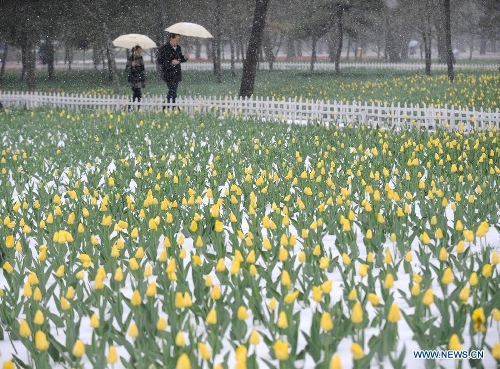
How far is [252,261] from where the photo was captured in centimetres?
355

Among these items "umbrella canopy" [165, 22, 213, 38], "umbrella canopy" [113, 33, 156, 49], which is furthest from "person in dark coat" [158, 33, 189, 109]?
"umbrella canopy" [113, 33, 156, 49]

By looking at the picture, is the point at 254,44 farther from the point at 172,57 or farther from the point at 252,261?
the point at 252,261

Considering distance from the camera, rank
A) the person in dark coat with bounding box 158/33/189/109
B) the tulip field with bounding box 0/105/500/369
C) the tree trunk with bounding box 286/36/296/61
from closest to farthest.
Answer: the tulip field with bounding box 0/105/500/369, the person in dark coat with bounding box 158/33/189/109, the tree trunk with bounding box 286/36/296/61

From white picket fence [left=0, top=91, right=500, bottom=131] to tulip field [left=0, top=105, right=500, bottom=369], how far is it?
2.81 meters

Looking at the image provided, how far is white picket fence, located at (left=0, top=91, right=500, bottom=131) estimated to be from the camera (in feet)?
42.7

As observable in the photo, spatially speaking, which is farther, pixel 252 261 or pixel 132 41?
pixel 132 41

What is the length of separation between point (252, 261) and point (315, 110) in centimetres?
1189

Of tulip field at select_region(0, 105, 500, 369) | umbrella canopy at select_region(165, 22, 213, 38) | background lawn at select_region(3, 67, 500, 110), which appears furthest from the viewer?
background lawn at select_region(3, 67, 500, 110)

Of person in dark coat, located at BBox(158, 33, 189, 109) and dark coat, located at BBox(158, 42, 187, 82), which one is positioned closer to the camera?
person in dark coat, located at BBox(158, 33, 189, 109)

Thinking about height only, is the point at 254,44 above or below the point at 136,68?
above

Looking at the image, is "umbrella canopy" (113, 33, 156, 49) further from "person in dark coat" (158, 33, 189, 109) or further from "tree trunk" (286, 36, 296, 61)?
"tree trunk" (286, 36, 296, 61)

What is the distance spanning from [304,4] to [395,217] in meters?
40.0

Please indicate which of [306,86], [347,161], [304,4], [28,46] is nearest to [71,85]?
[28,46]

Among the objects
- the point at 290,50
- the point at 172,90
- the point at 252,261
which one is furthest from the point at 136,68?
the point at 290,50
